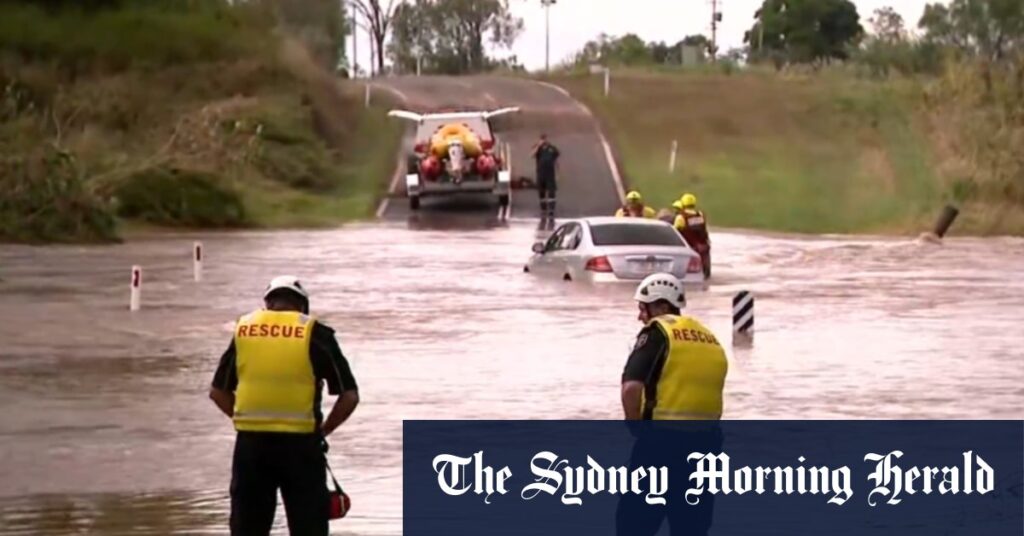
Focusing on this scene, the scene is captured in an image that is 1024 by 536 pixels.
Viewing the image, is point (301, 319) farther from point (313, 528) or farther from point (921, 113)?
point (921, 113)

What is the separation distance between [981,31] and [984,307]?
102m

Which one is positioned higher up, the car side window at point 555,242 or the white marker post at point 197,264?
the car side window at point 555,242

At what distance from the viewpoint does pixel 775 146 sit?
67.6 m

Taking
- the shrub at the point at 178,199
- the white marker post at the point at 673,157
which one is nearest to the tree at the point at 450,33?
the white marker post at the point at 673,157

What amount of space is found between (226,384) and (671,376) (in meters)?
2.18

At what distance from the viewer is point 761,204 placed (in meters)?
52.8

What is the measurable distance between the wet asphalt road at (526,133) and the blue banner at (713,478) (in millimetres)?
31919

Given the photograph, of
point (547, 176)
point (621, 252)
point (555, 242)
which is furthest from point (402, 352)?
point (547, 176)

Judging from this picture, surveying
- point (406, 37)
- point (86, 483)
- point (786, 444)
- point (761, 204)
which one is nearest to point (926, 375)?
point (786, 444)

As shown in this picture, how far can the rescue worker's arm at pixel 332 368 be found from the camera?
9797 millimetres

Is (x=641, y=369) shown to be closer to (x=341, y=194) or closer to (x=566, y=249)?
(x=566, y=249)

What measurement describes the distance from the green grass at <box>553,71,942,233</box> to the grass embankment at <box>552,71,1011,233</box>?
65mm

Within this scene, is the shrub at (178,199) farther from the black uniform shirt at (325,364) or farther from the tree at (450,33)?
the tree at (450,33)

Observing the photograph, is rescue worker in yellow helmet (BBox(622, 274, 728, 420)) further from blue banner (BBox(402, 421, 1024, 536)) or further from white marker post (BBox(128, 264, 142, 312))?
white marker post (BBox(128, 264, 142, 312))
